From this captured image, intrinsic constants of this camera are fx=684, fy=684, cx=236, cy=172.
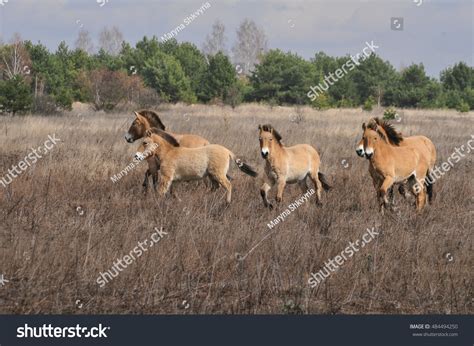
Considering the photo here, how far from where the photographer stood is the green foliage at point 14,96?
93.7 feet

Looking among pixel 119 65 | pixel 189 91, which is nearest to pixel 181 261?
pixel 189 91

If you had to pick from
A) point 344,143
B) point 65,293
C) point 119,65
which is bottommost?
point 65,293

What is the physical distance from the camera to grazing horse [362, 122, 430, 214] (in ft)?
34.9

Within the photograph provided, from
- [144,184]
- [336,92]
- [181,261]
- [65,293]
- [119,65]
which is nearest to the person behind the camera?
[65,293]

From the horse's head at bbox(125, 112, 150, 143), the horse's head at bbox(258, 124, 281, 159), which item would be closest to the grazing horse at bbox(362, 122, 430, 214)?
the horse's head at bbox(258, 124, 281, 159)

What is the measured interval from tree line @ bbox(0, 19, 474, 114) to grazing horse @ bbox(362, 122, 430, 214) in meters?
25.8

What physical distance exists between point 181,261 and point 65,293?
1.25 m

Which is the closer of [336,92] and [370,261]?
[370,261]

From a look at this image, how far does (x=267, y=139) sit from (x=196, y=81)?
49313 mm

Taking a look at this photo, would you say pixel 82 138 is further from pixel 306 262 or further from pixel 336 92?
pixel 336 92

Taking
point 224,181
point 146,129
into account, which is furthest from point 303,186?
point 146,129

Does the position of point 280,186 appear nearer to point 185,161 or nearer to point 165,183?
point 185,161

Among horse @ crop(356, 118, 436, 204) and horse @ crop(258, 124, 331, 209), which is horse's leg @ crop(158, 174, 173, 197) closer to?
horse @ crop(258, 124, 331, 209)

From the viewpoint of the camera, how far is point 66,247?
24.1 ft
